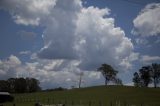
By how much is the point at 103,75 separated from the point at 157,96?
57.1m

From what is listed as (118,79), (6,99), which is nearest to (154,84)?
(118,79)

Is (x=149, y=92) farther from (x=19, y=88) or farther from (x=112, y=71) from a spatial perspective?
(x=19, y=88)

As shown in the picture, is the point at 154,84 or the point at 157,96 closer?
the point at 157,96

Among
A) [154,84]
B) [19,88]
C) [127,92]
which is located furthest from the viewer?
[19,88]

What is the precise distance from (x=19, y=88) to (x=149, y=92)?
105 m

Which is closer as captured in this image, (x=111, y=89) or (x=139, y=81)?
(x=111, y=89)

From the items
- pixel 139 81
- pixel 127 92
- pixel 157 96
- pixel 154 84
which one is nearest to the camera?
pixel 157 96

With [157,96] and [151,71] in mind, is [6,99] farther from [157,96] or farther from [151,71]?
[151,71]

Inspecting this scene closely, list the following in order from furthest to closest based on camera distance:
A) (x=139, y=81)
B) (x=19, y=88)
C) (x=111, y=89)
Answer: (x=19, y=88)
(x=139, y=81)
(x=111, y=89)

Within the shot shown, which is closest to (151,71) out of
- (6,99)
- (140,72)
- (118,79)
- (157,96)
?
(140,72)

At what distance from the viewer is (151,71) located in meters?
158

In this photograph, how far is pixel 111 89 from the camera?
12119 cm

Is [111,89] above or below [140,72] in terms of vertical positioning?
below

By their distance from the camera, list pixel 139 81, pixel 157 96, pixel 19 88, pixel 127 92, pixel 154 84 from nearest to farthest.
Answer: pixel 157 96 < pixel 127 92 < pixel 154 84 < pixel 139 81 < pixel 19 88
